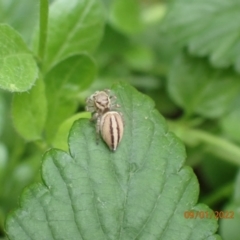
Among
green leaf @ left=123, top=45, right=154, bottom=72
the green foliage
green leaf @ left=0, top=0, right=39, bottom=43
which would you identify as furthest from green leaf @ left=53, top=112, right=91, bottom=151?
green leaf @ left=123, top=45, right=154, bottom=72

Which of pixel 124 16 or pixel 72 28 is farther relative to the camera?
pixel 124 16

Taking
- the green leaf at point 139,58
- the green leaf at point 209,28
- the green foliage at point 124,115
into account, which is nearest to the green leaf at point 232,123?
the green foliage at point 124,115

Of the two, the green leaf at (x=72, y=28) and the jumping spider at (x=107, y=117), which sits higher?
the green leaf at (x=72, y=28)

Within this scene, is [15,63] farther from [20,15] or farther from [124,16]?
[124,16]

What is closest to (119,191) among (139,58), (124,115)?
(124,115)

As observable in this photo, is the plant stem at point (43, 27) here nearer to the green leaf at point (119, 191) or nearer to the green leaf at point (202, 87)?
the green leaf at point (119, 191)

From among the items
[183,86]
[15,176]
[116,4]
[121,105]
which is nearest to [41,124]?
[121,105]
